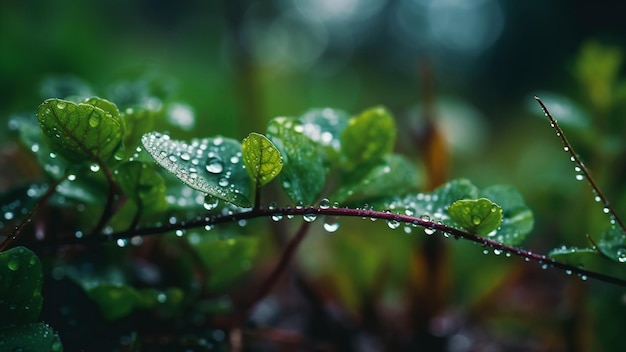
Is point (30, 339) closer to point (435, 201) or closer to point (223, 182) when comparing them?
point (223, 182)

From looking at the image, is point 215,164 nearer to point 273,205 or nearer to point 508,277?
point 273,205

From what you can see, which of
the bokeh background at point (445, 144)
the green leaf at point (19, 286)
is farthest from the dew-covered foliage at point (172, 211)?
the bokeh background at point (445, 144)

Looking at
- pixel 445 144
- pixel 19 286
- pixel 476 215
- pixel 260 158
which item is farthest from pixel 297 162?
pixel 445 144

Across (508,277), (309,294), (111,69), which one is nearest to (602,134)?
(508,277)

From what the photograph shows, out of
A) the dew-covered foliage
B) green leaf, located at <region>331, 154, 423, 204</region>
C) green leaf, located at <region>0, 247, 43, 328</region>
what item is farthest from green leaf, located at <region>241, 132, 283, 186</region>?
green leaf, located at <region>0, 247, 43, 328</region>

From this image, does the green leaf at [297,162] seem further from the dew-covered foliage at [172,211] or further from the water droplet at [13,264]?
the water droplet at [13,264]

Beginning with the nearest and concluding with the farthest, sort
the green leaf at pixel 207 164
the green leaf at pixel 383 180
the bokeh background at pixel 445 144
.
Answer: the green leaf at pixel 207 164, the green leaf at pixel 383 180, the bokeh background at pixel 445 144
